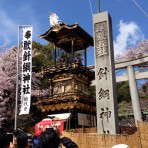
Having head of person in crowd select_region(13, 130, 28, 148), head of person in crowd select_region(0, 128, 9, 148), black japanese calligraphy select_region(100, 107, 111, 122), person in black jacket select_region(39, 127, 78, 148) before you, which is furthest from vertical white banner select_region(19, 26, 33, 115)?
person in black jacket select_region(39, 127, 78, 148)

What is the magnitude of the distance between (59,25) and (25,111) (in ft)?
27.9

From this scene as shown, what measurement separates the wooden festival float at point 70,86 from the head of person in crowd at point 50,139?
1419 centimetres

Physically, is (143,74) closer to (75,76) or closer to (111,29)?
(75,76)

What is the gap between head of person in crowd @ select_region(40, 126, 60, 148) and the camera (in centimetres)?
282

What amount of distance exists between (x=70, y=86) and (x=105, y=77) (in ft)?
29.6

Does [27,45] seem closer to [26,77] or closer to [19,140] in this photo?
[26,77]

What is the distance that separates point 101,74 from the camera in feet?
32.0

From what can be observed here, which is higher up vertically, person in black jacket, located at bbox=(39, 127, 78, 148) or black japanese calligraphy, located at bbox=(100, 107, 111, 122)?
black japanese calligraphy, located at bbox=(100, 107, 111, 122)

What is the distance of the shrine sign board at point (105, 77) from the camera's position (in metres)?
9.16

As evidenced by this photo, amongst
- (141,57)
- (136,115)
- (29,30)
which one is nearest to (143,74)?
(141,57)

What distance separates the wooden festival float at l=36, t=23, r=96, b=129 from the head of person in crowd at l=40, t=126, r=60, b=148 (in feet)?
46.6

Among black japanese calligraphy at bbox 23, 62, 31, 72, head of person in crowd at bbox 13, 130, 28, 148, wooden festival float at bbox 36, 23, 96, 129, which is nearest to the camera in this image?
head of person in crowd at bbox 13, 130, 28, 148

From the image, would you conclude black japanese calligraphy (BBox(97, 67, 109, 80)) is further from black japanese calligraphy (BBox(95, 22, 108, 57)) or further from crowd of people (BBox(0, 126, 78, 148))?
crowd of people (BBox(0, 126, 78, 148))

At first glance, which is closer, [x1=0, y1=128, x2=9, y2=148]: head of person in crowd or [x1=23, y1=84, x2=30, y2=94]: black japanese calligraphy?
[x1=0, y1=128, x2=9, y2=148]: head of person in crowd
